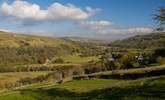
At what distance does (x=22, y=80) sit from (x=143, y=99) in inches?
5026

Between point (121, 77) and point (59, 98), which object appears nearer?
point (59, 98)

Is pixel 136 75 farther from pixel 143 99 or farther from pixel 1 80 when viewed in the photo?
pixel 1 80

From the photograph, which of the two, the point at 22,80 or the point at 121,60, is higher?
the point at 121,60

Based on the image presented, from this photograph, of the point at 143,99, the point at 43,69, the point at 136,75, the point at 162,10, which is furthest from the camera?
the point at 43,69

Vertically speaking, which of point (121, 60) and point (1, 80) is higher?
point (121, 60)

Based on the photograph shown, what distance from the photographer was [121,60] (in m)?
120

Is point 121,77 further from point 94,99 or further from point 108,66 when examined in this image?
point 108,66

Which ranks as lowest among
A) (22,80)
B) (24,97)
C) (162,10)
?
(22,80)

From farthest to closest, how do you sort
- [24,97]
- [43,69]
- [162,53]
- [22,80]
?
[43,69], [22,80], [162,53], [24,97]

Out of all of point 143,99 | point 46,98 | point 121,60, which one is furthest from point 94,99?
point 121,60

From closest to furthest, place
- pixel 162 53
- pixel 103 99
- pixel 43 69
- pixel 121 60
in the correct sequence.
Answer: pixel 103 99, pixel 162 53, pixel 121 60, pixel 43 69

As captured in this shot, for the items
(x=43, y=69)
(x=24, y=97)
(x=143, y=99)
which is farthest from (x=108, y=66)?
(x=143, y=99)

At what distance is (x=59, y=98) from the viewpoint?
29.4 meters

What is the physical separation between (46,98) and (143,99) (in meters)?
11.8
